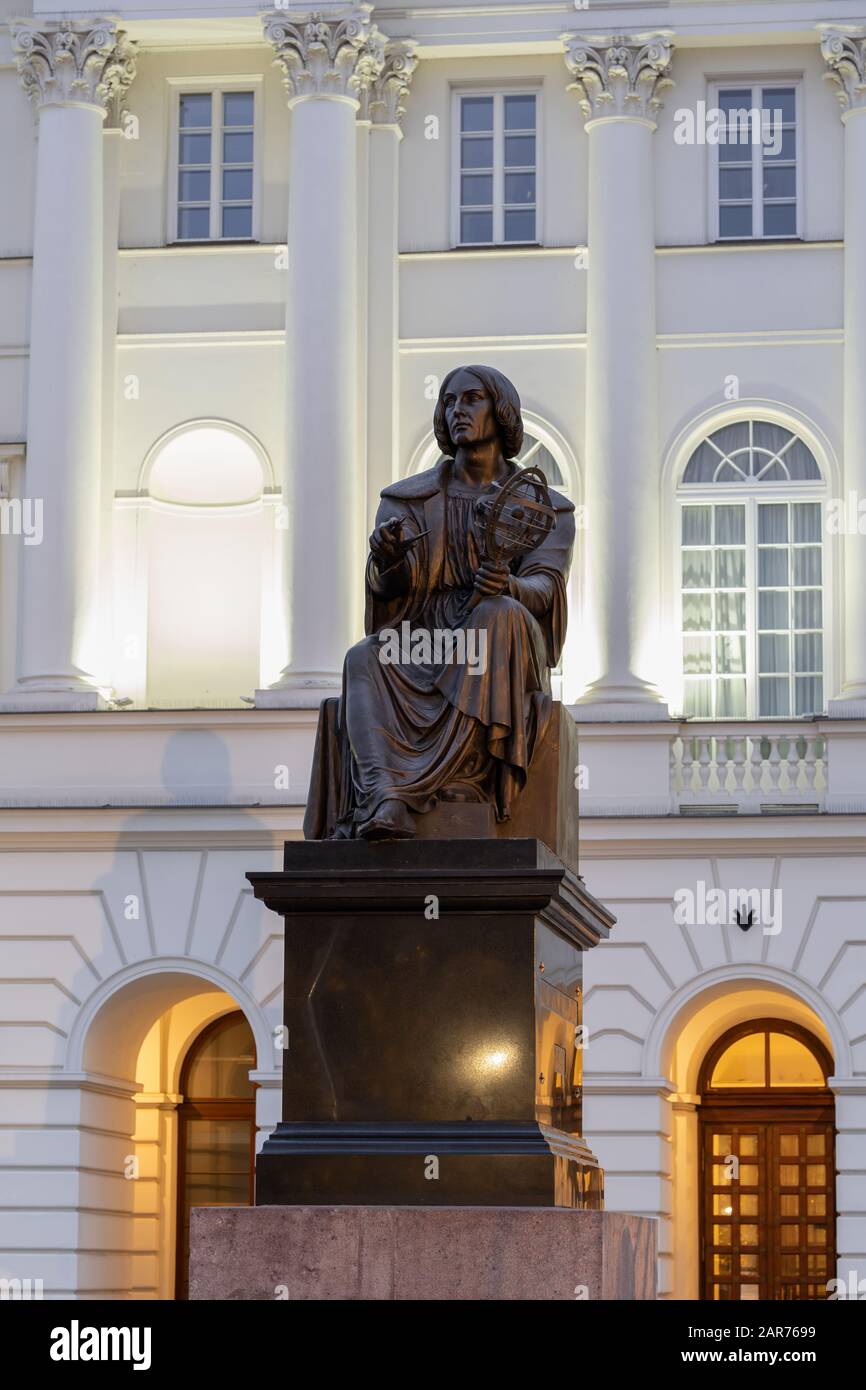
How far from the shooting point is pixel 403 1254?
8.80m

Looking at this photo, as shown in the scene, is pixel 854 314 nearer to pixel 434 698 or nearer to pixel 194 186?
pixel 194 186

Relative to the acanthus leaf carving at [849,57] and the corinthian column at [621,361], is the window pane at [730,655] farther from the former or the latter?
the acanthus leaf carving at [849,57]

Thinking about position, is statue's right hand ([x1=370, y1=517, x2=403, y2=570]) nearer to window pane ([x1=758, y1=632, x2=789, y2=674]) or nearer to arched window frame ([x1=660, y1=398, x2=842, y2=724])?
arched window frame ([x1=660, y1=398, x2=842, y2=724])

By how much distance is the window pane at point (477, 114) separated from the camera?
26875 millimetres

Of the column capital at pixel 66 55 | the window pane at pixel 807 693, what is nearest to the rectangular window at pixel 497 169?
the column capital at pixel 66 55

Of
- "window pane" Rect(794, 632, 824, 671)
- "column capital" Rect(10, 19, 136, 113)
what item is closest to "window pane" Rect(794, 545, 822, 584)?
"window pane" Rect(794, 632, 824, 671)

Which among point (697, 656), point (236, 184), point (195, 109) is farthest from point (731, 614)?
point (195, 109)

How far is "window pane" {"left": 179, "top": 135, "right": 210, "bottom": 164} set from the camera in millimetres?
27062

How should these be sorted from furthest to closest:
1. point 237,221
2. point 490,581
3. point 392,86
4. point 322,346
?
point 237,221 < point 392,86 < point 322,346 < point 490,581

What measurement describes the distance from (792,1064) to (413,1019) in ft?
56.2

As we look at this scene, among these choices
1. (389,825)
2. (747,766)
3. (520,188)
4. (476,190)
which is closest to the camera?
(389,825)

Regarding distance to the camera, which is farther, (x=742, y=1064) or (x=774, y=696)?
(x=742, y=1064)

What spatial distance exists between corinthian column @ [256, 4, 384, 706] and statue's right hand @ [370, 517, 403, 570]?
1442 centimetres

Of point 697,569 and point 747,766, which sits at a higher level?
point 697,569
